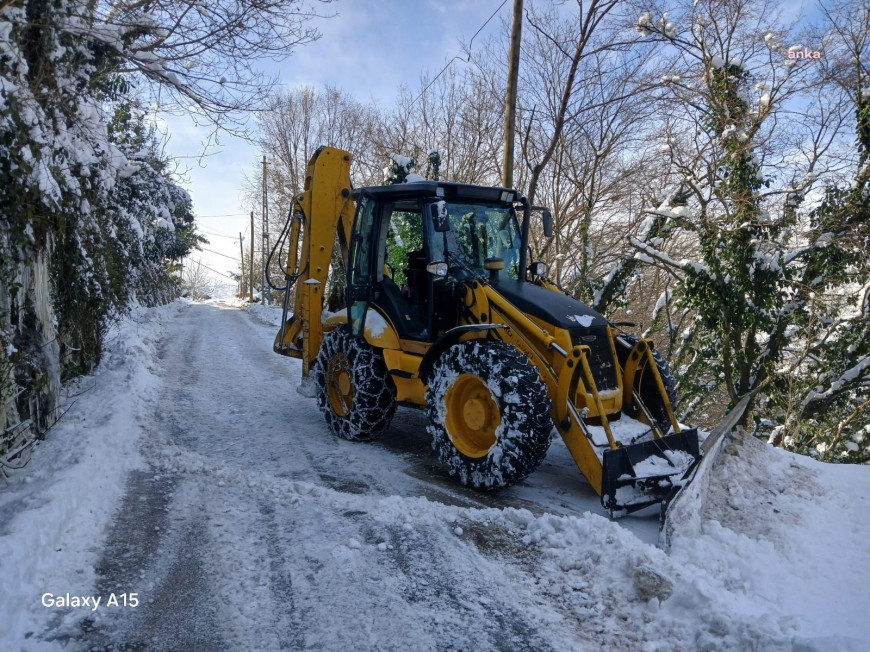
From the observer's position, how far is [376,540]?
367cm

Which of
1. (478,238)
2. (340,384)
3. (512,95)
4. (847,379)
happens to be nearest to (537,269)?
(478,238)

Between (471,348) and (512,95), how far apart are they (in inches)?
223

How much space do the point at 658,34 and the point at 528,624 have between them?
11.8 metres

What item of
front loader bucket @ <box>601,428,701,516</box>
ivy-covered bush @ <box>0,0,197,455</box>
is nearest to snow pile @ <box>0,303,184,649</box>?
ivy-covered bush @ <box>0,0,197,455</box>

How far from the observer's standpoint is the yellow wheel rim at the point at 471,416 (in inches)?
179

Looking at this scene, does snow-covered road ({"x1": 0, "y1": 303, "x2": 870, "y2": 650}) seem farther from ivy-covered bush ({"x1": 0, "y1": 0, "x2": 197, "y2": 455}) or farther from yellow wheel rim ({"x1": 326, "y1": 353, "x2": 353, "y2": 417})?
yellow wheel rim ({"x1": 326, "y1": 353, "x2": 353, "y2": 417})

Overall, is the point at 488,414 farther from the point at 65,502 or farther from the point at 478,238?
the point at 65,502

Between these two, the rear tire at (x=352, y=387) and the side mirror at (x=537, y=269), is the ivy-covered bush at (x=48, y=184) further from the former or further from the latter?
the side mirror at (x=537, y=269)

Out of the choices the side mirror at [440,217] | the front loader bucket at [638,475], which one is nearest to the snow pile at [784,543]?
the front loader bucket at [638,475]

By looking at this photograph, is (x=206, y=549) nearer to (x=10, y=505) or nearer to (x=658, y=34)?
(x=10, y=505)

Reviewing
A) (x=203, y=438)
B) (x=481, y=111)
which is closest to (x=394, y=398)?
(x=203, y=438)

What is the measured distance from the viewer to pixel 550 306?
473 cm

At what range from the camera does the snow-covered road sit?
2.76m

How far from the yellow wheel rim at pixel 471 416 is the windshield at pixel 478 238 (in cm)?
114
